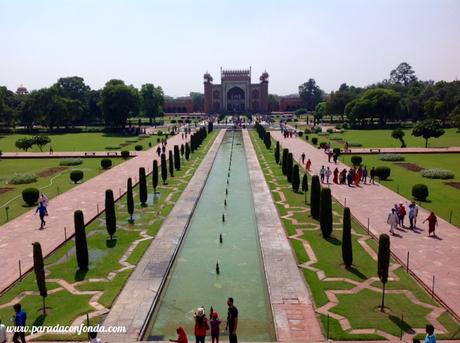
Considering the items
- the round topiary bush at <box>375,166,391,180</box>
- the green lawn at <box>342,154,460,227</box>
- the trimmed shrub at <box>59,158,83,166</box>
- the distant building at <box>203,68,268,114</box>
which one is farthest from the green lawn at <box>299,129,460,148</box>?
the distant building at <box>203,68,268,114</box>

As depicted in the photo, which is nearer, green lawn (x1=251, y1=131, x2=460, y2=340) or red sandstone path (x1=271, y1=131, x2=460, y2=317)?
green lawn (x1=251, y1=131, x2=460, y2=340)

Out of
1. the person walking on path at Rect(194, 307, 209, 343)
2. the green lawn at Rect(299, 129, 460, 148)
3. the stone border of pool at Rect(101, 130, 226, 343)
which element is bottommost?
the stone border of pool at Rect(101, 130, 226, 343)

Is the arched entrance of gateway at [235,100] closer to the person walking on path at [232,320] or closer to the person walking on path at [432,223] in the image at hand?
the person walking on path at [432,223]

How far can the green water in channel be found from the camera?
10234mm

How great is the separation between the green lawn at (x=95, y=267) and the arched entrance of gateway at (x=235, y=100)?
91.3 m

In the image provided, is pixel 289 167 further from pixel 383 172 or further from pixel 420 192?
pixel 420 192

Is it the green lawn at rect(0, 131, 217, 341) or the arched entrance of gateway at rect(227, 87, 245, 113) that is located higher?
the arched entrance of gateway at rect(227, 87, 245, 113)

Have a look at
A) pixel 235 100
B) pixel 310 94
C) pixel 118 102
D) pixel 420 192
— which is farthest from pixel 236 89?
pixel 420 192

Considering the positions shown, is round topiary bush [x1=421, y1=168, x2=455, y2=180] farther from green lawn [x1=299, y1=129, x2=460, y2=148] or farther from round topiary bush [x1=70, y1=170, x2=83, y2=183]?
round topiary bush [x1=70, y1=170, x2=83, y2=183]

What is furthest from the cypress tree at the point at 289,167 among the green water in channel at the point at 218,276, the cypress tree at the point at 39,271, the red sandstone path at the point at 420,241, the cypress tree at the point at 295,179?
the cypress tree at the point at 39,271

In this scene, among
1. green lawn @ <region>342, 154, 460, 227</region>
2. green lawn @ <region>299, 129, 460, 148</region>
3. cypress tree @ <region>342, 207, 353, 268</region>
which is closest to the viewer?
cypress tree @ <region>342, 207, 353, 268</region>

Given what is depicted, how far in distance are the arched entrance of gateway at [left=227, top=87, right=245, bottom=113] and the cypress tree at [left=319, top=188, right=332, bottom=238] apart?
96.5 m

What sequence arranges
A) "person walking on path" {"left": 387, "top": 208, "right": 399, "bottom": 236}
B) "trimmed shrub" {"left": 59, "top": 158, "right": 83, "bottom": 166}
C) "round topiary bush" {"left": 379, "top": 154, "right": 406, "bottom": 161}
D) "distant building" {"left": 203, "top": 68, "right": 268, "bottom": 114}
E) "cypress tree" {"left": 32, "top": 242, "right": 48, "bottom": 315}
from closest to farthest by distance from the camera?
"cypress tree" {"left": 32, "top": 242, "right": 48, "bottom": 315}, "person walking on path" {"left": 387, "top": 208, "right": 399, "bottom": 236}, "round topiary bush" {"left": 379, "top": 154, "right": 406, "bottom": 161}, "trimmed shrub" {"left": 59, "top": 158, "right": 83, "bottom": 166}, "distant building" {"left": 203, "top": 68, "right": 268, "bottom": 114}

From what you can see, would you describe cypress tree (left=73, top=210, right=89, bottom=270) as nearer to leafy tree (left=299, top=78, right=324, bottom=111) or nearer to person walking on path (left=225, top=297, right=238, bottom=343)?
person walking on path (left=225, top=297, right=238, bottom=343)
